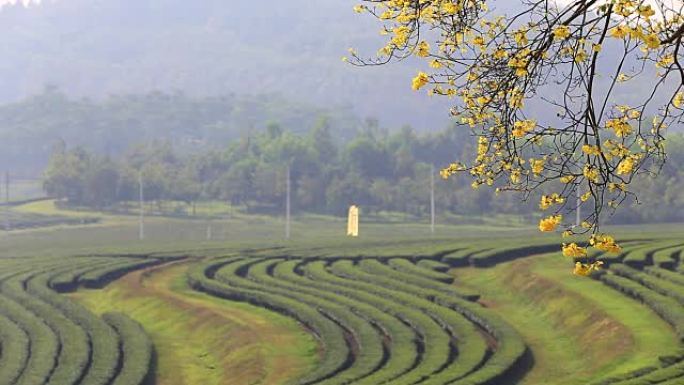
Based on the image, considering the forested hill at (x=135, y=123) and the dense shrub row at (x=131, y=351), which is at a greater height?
the forested hill at (x=135, y=123)

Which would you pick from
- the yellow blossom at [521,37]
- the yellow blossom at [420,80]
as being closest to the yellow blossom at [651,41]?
the yellow blossom at [521,37]

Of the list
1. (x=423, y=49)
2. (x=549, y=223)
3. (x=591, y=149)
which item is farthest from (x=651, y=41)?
(x=423, y=49)

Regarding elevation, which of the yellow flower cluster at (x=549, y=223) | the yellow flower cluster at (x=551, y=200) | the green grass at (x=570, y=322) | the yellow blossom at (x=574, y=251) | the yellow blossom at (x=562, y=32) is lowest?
the green grass at (x=570, y=322)

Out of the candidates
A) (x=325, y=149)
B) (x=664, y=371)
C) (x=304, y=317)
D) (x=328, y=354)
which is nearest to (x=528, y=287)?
(x=304, y=317)

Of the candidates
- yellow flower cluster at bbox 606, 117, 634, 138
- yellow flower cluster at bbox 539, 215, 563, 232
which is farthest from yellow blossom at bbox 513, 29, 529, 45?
yellow flower cluster at bbox 539, 215, 563, 232

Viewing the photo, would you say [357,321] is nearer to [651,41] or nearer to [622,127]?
[622,127]

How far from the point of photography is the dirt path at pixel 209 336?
29.9 m

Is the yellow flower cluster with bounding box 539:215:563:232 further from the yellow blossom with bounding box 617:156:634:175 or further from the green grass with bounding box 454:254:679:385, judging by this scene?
the green grass with bounding box 454:254:679:385

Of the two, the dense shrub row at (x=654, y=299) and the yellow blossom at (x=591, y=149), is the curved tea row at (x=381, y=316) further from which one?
the yellow blossom at (x=591, y=149)

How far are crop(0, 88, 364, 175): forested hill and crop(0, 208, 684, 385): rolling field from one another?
105618 millimetres

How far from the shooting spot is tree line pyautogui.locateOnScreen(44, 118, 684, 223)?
89938mm

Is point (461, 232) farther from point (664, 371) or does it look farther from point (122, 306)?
point (664, 371)

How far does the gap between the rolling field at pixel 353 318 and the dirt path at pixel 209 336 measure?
0.06 meters

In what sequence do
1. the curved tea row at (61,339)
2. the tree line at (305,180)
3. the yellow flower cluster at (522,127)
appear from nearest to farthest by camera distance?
the yellow flower cluster at (522,127) < the curved tea row at (61,339) < the tree line at (305,180)
